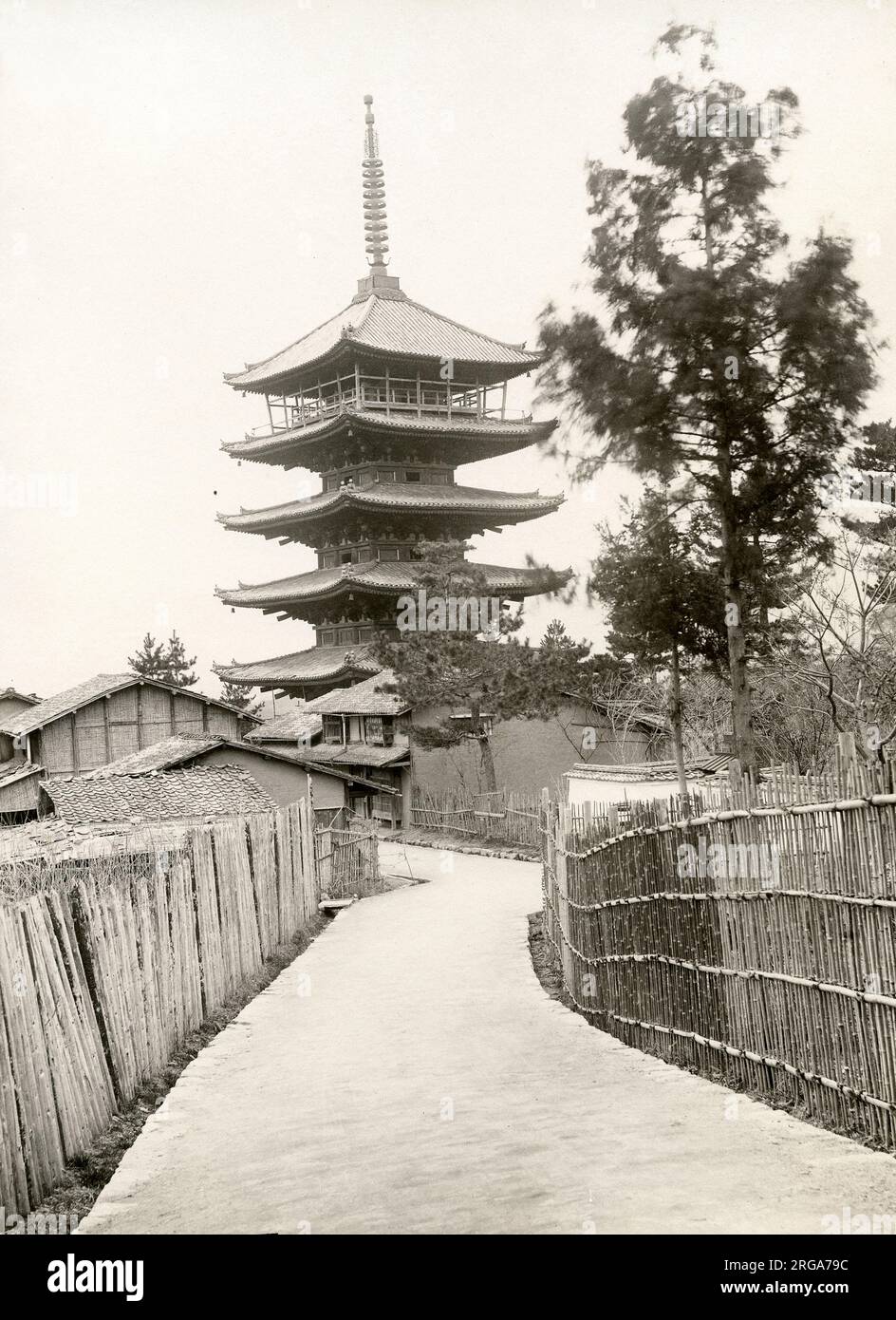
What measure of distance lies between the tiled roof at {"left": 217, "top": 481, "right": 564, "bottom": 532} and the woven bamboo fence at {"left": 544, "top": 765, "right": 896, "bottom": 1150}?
30.0 m

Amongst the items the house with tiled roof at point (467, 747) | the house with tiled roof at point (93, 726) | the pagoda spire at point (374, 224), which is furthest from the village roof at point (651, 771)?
the pagoda spire at point (374, 224)

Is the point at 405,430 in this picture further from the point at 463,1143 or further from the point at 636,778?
the point at 463,1143

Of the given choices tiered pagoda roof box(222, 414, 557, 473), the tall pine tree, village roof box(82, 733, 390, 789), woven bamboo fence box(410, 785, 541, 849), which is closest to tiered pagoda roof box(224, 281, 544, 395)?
tiered pagoda roof box(222, 414, 557, 473)

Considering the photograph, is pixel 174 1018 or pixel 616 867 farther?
pixel 616 867

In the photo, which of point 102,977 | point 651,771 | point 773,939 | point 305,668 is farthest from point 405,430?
point 773,939

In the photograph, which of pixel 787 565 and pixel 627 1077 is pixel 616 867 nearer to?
pixel 627 1077

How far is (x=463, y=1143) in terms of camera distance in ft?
19.6

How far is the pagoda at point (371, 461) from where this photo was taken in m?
39.7

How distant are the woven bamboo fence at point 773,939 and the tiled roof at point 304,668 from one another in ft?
97.3

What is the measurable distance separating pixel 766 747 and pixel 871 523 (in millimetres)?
6924

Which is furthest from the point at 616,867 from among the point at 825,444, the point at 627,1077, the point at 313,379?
the point at 313,379

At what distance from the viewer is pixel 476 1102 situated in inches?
278

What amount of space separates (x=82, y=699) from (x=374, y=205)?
74.0 feet

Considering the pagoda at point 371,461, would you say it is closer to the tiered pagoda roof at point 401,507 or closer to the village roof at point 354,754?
the tiered pagoda roof at point 401,507
